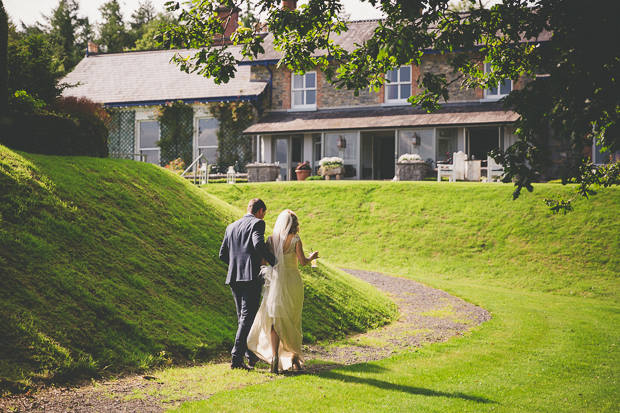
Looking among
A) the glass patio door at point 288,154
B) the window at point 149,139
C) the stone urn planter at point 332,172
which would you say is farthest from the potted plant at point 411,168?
the window at point 149,139

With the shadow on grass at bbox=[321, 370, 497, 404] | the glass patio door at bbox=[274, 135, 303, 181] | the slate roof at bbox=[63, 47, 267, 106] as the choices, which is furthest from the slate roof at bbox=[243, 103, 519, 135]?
the shadow on grass at bbox=[321, 370, 497, 404]

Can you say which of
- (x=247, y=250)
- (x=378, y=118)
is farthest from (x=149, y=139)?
(x=247, y=250)

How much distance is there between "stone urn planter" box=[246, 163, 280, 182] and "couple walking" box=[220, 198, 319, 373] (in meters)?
17.4

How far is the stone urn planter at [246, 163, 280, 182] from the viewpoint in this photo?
23812mm

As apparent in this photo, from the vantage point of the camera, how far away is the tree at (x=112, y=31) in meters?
56.4

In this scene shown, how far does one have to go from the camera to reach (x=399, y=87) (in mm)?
26594

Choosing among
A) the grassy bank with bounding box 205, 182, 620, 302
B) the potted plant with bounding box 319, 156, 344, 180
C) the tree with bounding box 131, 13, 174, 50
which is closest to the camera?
the grassy bank with bounding box 205, 182, 620, 302

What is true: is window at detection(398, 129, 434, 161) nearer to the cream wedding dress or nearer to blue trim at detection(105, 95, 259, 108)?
blue trim at detection(105, 95, 259, 108)

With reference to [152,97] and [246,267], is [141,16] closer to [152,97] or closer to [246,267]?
[152,97]

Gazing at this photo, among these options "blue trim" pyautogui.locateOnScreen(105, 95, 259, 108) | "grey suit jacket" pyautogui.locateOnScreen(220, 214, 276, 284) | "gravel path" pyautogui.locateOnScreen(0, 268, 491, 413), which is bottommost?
"gravel path" pyautogui.locateOnScreen(0, 268, 491, 413)

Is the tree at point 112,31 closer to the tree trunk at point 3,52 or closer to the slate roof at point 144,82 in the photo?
the slate roof at point 144,82

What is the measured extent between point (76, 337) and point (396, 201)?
49.6 ft

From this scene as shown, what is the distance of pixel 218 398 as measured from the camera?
5.18 metres

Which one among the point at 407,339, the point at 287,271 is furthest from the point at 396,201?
the point at 287,271
